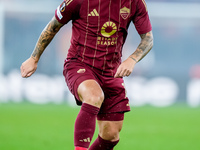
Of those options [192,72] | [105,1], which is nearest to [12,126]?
[105,1]

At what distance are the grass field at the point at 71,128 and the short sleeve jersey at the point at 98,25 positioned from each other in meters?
2.04

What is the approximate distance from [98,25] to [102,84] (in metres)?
0.52

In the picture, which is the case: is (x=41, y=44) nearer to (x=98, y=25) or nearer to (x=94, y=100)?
(x=98, y=25)

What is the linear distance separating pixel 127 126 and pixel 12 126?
2.07m

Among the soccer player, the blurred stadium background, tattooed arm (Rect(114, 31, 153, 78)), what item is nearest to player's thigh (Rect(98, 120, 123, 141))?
the soccer player

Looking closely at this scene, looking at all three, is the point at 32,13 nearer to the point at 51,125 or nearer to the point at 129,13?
the point at 51,125

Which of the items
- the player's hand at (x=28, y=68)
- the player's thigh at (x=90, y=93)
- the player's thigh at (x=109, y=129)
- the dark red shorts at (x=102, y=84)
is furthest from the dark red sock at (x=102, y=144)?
the player's hand at (x=28, y=68)

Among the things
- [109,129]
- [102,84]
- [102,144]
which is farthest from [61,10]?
[102,144]

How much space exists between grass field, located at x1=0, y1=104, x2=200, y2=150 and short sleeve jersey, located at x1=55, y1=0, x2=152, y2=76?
2037mm

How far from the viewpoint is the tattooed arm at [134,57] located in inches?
155

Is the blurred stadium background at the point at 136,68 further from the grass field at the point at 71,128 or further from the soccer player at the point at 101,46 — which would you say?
the soccer player at the point at 101,46

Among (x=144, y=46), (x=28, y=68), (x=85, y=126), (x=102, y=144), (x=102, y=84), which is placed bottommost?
(x=102, y=144)

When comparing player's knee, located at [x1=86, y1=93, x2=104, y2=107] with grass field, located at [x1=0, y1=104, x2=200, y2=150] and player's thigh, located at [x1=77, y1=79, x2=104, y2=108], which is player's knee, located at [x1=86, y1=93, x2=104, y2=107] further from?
grass field, located at [x1=0, y1=104, x2=200, y2=150]

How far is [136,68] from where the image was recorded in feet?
40.6
